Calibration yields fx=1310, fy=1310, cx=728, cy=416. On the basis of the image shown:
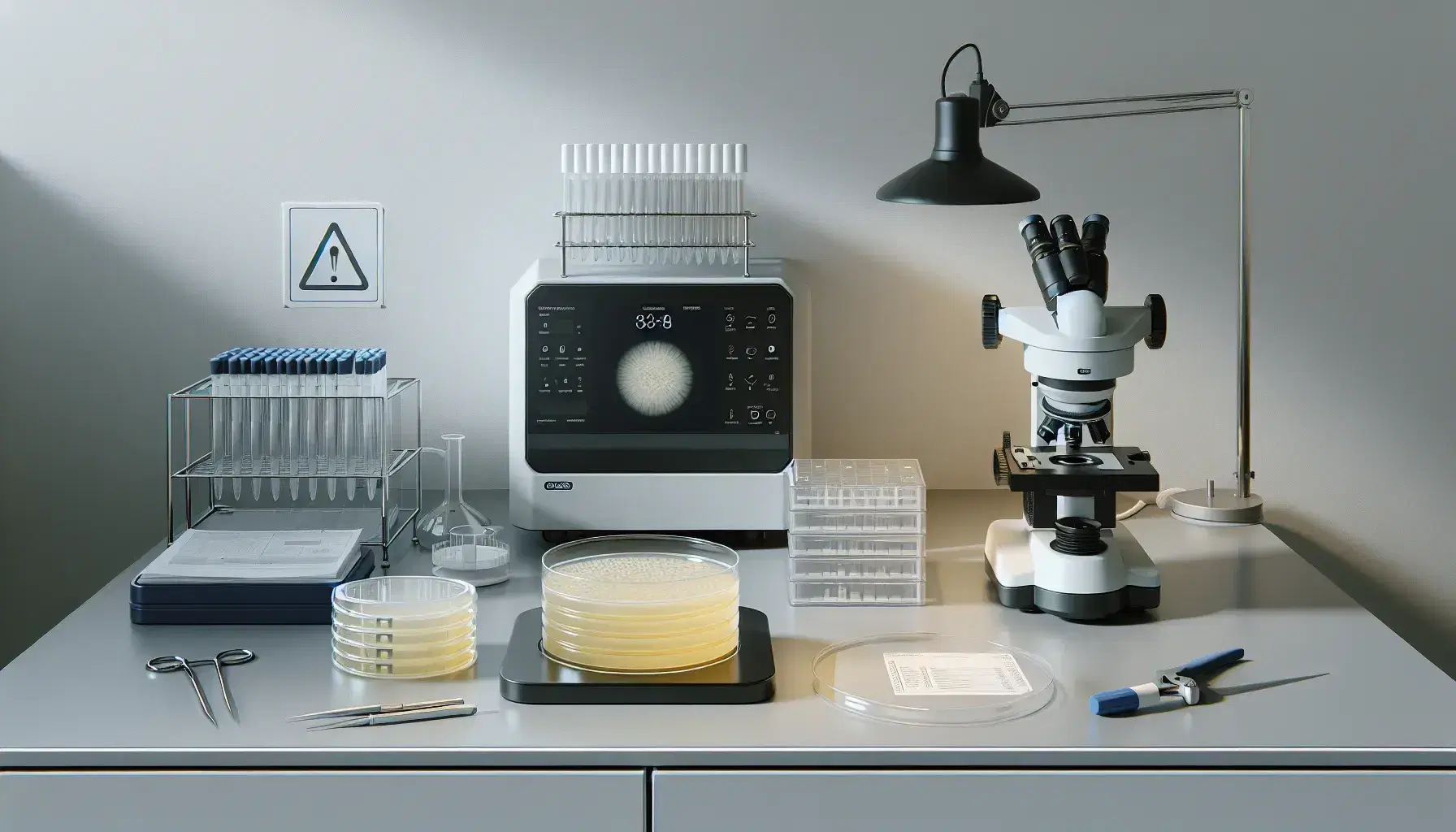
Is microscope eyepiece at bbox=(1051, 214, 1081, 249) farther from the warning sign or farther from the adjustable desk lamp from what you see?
the warning sign

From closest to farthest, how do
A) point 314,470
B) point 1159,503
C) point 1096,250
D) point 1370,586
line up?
1. point 1096,250
2. point 314,470
3. point 1159,503
4. point 1370,586

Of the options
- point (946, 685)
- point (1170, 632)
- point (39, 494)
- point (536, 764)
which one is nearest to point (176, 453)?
point (39, 494)

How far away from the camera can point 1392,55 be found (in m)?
1.98

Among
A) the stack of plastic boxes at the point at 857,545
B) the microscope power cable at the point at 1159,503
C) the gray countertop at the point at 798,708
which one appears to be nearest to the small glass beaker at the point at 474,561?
the gray countertop at the point at 798,708

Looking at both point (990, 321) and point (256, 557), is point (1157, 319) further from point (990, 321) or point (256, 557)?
point (256, 557)

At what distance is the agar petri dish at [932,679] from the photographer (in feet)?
3.89

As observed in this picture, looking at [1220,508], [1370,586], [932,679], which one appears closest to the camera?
[932,679]

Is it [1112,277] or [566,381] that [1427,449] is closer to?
[1112,277]

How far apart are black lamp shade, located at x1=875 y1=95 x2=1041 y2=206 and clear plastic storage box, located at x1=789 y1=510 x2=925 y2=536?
1.24 feet

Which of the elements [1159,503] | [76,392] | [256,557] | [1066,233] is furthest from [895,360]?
[76,392]

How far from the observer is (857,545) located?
5.03 ft

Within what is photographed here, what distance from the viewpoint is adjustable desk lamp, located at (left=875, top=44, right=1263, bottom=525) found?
1.58 m

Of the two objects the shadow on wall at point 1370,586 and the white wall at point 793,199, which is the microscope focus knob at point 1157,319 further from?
the shadow on wall at point 1370,586
